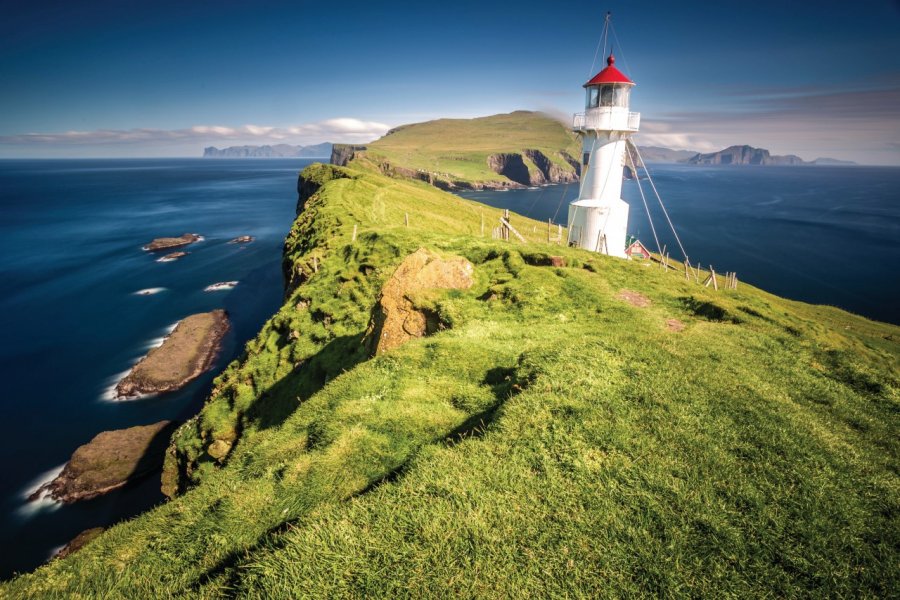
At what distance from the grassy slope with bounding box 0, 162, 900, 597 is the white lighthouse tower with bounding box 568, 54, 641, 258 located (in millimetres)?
17955

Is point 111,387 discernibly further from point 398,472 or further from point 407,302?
point 398,472

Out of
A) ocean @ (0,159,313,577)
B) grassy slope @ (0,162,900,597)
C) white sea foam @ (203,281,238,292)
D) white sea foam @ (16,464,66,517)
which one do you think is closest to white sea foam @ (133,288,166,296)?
ocean @ (0,159,313,577)

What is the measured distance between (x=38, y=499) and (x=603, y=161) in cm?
5056

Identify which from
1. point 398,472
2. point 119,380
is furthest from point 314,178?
point 398,472

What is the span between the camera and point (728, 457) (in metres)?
7.89

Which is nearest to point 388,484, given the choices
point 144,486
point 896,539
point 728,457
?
point 728,457

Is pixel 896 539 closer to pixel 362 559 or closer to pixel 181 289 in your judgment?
pixel 362 559

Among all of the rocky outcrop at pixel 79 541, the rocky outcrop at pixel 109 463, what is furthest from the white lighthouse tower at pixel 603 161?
the rocky outcrop at pixel 79 541

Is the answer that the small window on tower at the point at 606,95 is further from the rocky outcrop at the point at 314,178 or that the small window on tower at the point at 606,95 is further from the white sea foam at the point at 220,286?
the rocky outcrop at the point at 314,178

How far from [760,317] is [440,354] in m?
14.8

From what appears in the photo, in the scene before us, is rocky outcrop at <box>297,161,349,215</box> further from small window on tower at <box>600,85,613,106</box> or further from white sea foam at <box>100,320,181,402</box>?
small window on tower at <box>600,85,613,106</box>

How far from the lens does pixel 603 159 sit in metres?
30.8

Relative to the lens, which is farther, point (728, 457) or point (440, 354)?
point (440, 354)

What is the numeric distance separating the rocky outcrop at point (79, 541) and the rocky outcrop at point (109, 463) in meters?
4.01
